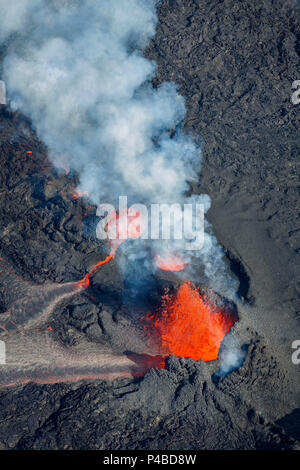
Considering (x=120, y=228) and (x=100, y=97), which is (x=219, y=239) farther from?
(x=100, y=97)

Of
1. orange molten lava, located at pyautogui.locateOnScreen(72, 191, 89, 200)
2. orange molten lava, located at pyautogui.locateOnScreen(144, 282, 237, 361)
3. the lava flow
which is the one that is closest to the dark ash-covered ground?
orange molten lava, located at pyautogui.locateOnScreen(72, 191, 89, 200)

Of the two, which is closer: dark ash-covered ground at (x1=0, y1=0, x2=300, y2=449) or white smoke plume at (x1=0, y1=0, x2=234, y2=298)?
dark ash-covered ground at (x1=0, y1=0, x2=300, y2=449)

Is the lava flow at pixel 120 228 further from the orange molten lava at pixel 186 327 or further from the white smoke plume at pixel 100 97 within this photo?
the orange molten lava at pixel 186 327

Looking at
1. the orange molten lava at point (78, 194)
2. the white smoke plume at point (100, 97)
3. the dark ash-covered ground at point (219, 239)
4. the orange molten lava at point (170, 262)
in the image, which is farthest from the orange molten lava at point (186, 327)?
the orange molten lava at point (78, 194)

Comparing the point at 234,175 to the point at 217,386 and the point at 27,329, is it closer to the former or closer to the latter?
the point at 217,386

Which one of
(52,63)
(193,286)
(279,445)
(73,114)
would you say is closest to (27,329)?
(193,286)

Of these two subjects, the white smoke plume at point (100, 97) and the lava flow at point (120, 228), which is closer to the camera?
the lava flow at point (120, 228)

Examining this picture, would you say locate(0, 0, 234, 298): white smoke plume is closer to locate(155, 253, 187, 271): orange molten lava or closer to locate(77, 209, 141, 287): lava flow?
locate(77, 209, 141, 287): lava flow
